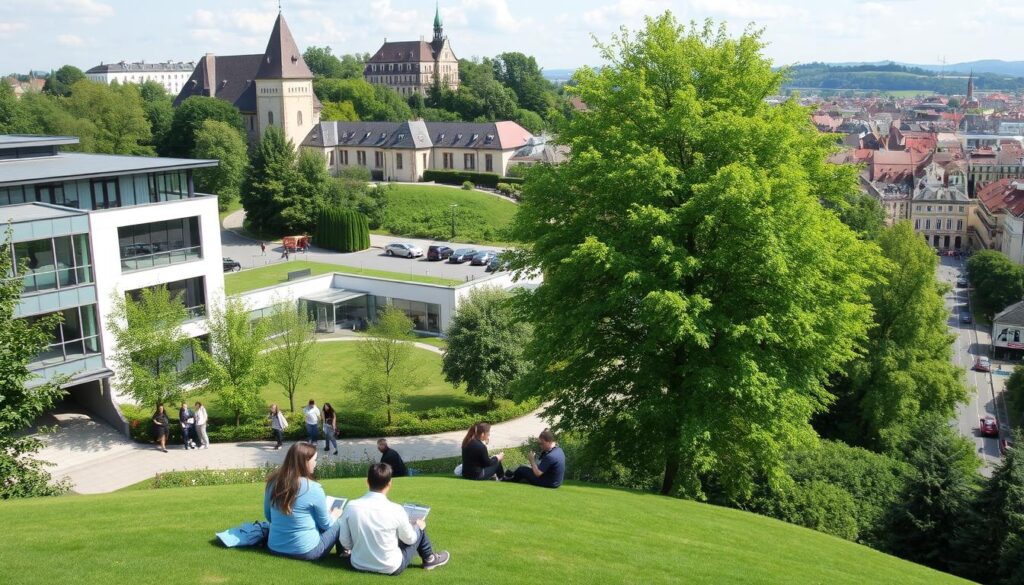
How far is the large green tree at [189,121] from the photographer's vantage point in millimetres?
86625

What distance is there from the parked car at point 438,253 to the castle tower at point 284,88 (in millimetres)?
38499

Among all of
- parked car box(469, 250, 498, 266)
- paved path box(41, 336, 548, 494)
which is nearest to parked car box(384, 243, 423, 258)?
parked car box(469, 250, 498, 266)

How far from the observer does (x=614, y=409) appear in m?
19.2

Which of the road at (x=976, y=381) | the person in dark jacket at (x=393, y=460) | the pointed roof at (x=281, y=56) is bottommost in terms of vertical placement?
the road at (x=976, y=381)

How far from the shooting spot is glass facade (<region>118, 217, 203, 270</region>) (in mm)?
32094

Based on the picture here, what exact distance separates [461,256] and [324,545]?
50381mm

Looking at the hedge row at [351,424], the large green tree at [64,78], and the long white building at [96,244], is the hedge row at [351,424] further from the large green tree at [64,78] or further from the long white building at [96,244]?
the large green tree at [64,78]

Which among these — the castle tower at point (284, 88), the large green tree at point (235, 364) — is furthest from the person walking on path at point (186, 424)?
the castle tower at point (284, 88)

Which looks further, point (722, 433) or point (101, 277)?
point (101, 277)

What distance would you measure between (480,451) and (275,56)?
86.5m

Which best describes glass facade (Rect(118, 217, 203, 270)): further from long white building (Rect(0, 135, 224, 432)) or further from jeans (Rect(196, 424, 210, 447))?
jeans (Rect(196, 424, 210, 447))

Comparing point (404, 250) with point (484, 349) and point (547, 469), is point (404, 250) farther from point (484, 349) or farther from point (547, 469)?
point (547, 469)

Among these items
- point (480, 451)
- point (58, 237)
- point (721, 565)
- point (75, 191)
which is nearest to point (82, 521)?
point (480, 451)

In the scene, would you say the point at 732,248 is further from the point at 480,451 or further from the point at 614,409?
the point at 480,451
